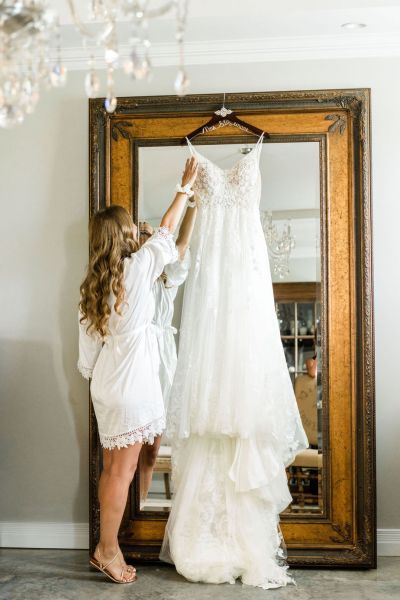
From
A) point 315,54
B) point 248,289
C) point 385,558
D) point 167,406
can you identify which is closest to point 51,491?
point 167,406

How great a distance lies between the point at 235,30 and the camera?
3.58 metres

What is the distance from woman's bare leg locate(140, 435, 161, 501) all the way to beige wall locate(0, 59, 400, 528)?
35cm

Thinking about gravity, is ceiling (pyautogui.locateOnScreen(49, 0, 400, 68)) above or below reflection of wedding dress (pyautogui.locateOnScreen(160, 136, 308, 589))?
above

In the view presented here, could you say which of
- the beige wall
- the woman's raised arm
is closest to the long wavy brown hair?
the woman's raised arm

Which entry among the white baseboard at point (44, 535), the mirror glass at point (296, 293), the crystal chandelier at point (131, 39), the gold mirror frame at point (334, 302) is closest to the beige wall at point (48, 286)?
the white baseboard at point (44, 535)

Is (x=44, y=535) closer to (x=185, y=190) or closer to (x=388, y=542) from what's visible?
(x=388, y=542)

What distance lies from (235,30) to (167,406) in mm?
1841

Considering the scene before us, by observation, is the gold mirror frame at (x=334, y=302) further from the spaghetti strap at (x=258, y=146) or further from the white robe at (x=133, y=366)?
the white robe at (x=133, y=366)

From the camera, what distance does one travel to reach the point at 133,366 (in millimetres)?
3205

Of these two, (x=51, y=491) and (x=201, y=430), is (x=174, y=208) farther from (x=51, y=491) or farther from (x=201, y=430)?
(x=51, y=491)

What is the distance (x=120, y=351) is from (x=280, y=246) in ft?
3.08

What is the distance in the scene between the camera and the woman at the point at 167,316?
3545 mm

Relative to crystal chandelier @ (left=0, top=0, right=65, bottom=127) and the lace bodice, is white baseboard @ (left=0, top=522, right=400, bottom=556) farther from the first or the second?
crystal chandelier @ (left=0, top=0, right=65, bottom=127)

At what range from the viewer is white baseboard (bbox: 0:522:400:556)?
378 centimetres
